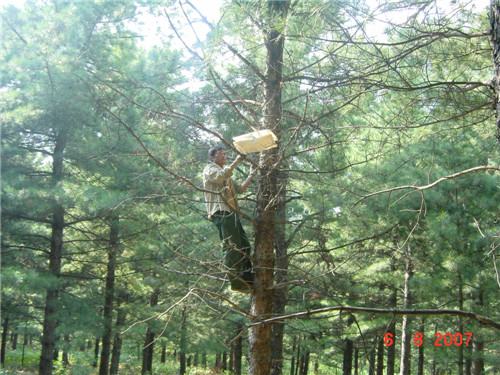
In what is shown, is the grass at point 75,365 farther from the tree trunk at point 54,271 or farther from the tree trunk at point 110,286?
the tree trunk at point 54,271

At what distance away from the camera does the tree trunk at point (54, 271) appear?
9.33 metres

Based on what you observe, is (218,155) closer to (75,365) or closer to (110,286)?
(110,286)

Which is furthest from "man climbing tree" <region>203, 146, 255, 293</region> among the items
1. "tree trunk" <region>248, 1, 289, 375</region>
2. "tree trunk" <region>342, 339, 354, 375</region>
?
"tree trunk" <region>342, 339, 354, 375</region>

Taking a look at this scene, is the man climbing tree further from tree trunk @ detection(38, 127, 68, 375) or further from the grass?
the grass

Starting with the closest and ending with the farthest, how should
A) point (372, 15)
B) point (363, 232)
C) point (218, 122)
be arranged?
point (372, 15) → point (218, 122) → point (363, 232)

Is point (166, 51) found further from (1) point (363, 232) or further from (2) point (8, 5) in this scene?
(1) point (363, 232)

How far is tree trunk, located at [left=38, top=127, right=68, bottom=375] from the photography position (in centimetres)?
933

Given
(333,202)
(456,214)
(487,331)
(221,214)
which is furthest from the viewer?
(487,331)

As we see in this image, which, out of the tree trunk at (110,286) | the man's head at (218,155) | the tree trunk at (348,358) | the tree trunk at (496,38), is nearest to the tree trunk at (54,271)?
the tree trunk at (110,286)

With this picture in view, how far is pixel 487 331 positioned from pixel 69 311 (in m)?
9.33

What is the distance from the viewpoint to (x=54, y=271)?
31.7 ft

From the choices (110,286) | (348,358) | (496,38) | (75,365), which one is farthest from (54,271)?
(348,358)

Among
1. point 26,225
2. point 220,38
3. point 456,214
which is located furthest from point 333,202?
point 26,225

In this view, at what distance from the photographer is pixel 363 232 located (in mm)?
8047
